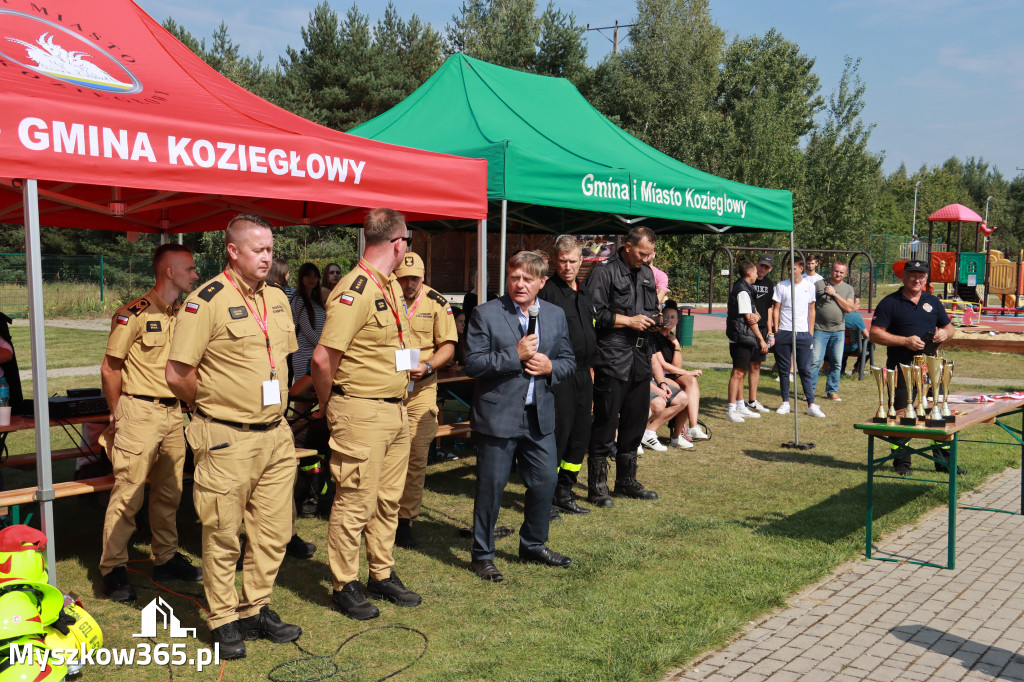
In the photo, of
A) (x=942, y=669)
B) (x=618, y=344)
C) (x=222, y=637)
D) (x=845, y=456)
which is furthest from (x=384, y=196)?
(x=845, y=456)

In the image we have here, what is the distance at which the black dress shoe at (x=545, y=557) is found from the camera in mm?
5109

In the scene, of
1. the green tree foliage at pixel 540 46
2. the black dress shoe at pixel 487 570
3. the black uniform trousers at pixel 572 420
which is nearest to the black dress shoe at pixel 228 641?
the black dress shoe at pixel 487 570

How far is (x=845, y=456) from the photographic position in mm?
8398

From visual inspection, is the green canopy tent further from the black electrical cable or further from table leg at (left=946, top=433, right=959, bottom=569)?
table leg at (left=946, top=433, right=959, bottom=569)

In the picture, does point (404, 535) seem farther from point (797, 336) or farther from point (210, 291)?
point (797, 336)

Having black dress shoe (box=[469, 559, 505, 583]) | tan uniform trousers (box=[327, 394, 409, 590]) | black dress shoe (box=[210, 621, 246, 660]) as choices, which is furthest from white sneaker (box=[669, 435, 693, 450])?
black dress shoe (box=[210, 621, 246, 660])

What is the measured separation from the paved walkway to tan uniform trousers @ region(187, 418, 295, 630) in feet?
6.31

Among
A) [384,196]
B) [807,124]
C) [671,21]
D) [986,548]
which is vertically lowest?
[986,548]

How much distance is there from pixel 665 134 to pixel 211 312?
3643 centimetres

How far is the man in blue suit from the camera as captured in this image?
15.3 ft

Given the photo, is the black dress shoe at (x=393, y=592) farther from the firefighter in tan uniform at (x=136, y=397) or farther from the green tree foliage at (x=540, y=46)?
the green tree foliage at (x=540, y=46)

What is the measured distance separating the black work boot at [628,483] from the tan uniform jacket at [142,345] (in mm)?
3624

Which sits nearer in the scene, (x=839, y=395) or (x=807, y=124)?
(x=839, y=395)

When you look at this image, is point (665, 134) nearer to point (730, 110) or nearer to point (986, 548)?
point (730, 110)
